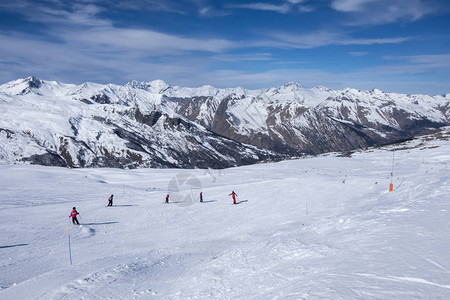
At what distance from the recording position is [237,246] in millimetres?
16562

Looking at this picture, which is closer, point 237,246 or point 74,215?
point 237,246

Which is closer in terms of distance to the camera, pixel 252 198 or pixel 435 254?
pixel 435 254

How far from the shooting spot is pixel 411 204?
17234mm

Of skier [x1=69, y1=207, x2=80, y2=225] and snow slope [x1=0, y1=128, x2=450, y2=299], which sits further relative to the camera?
skier [x1=69, y1=207, x2=80, y2=225]

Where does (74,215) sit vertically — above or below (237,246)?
above

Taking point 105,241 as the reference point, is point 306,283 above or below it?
above

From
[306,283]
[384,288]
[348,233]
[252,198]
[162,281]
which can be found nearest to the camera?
[384,288]

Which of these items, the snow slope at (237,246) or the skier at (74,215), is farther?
the skier at (74,215)

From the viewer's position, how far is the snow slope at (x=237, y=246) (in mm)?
9062

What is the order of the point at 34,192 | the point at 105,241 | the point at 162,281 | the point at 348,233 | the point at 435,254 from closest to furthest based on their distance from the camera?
the point at 435,254 → the point at 162,281 → the point at 348,233 → the point at 105,241 → the point at 34,192

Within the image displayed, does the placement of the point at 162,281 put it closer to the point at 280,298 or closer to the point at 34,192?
the point at 280,298

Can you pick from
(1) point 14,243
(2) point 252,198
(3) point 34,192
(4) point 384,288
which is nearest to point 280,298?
(4) point 384,288

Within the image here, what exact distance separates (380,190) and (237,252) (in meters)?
18.4

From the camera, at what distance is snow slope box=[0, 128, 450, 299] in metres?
9.06
